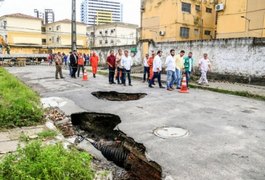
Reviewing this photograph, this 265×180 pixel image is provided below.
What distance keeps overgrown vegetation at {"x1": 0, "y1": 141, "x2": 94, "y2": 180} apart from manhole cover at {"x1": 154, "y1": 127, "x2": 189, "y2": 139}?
8.70 ft

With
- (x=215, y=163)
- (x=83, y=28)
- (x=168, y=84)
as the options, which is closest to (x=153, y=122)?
(x=215, y=163)

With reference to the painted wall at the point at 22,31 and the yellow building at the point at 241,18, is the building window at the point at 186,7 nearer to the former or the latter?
the yellow building at the point at 241,18

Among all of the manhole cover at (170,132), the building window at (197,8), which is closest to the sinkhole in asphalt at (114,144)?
the manhole cover at (170,132)

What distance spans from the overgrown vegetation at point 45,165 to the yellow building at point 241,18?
78.9ft

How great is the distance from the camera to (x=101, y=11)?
353 ft

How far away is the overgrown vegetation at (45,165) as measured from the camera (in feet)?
8.63

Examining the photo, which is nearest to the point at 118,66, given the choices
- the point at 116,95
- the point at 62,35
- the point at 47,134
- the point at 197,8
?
the point at 116,95

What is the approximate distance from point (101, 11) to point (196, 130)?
108 m

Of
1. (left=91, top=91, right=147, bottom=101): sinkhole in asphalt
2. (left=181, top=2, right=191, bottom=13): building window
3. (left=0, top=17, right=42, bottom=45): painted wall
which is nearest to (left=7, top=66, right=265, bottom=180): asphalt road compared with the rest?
(left=91, top=91, right=147, bottom=101): sinkhole in asphalt

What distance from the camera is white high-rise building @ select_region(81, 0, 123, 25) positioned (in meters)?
99.2

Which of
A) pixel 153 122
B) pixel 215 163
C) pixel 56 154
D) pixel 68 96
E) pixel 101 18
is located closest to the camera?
pixel 56 154

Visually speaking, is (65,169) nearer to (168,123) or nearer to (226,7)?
(168,123)

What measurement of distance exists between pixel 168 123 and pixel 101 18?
317 ft

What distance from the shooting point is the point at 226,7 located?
25.7 m
